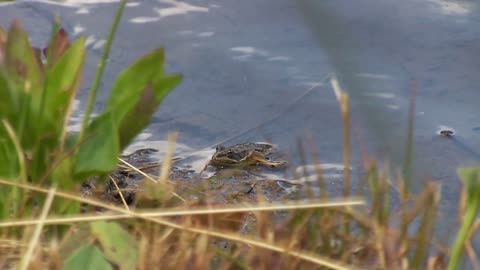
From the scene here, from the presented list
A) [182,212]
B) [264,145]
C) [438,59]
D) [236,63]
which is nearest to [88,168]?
[182,212]

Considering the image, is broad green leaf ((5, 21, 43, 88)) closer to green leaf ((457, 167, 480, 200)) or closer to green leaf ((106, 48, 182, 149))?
green leaf ((106, 48, 182, 149))

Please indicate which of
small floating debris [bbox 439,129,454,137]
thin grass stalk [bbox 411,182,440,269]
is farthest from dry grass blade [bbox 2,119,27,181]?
small floating debris [bbox 439,129,454,137]

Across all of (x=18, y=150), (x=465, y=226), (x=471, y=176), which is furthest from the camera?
(x=18, y=150)

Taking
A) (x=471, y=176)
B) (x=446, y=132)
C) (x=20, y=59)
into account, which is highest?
(x=471, y=176)

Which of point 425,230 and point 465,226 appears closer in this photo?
point 465,226

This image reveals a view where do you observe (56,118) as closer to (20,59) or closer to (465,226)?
(20,59)

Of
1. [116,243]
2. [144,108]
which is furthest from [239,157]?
[116,243]

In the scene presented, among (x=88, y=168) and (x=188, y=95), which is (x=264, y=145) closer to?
(x=188, y=95)
